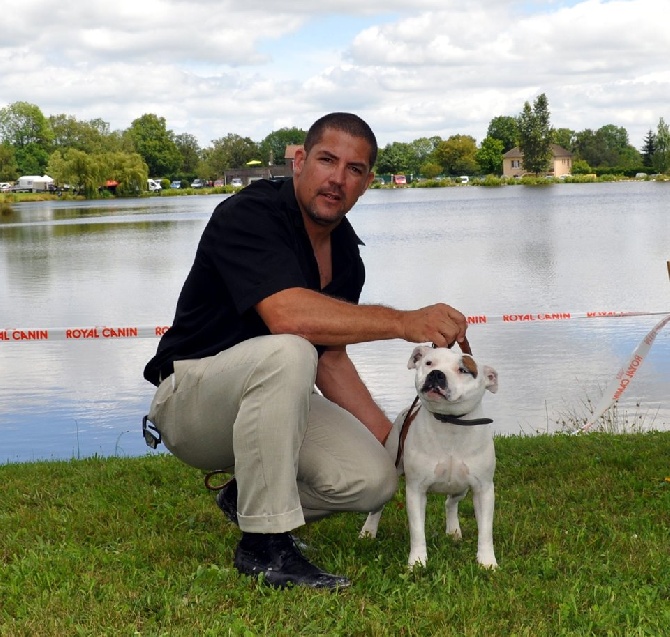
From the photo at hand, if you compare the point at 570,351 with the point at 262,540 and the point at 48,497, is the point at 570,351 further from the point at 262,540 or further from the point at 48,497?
the point at 262,540

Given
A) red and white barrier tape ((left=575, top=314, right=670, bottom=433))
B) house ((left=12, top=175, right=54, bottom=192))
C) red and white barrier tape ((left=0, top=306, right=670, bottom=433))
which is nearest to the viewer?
red and white barrier tape ((left=575, top=314, right=670, bottom=433))

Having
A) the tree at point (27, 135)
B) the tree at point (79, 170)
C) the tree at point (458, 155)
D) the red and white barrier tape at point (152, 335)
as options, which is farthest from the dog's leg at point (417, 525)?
the tree at point (458, 155)

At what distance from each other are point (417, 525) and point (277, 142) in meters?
167

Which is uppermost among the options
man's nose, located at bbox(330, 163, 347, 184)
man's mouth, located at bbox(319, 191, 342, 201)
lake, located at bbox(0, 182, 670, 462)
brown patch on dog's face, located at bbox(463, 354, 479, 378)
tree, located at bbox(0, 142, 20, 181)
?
tree, located at bbox(0, 142, 20, 181)

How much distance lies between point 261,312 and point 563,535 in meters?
1.83

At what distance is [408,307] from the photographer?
815 inches

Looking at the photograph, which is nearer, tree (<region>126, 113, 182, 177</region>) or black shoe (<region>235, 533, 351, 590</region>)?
black shoe (<region>235, 533, 351, 590</region>)

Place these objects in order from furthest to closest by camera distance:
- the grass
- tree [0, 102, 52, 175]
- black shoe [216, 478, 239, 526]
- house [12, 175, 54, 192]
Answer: tree [0, 102, 52, 175], house [12, 175, 54, 192], black shoe [216, 478, 239, 526], the grass

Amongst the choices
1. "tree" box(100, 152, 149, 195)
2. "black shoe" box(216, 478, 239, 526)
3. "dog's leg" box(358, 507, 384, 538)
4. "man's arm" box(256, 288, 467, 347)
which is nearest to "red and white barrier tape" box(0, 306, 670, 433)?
"black shoe" box(216, 478, 239, 526)

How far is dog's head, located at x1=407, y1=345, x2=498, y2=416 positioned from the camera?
380 cm

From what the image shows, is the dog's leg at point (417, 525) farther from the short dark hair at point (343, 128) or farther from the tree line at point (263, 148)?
the tree line at point (263, 148)

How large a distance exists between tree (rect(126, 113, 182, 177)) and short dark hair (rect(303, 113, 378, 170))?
161m

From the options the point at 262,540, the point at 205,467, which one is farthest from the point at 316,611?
the point at 205,467

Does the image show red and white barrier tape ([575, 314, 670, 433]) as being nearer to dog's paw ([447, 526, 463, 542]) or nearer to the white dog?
dog's paw ([447, 526, 463, 542])
